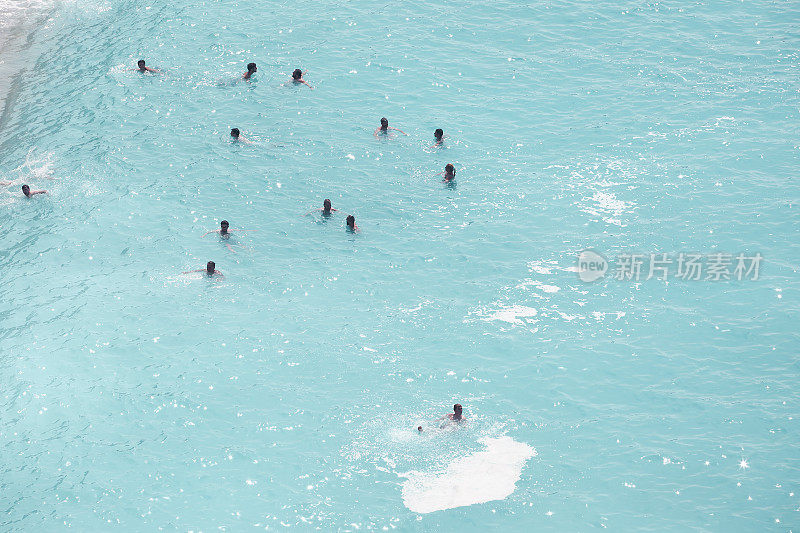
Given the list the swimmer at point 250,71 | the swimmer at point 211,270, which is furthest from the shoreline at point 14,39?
the swimmer at point 211,270

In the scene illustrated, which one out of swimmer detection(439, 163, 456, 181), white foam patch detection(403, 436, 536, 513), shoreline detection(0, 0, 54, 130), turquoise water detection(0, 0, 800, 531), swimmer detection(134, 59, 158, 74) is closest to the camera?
white foam patch detection(403, 436, 536, 513)

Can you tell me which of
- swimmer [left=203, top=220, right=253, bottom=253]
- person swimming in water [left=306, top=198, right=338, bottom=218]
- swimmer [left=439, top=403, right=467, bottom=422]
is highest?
person swimming in water [left=306, top=198, right=338, bottom=218]

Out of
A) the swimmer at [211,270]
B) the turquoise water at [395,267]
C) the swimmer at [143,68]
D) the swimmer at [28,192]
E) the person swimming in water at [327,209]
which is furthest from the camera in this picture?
the swimmer at [143,68]

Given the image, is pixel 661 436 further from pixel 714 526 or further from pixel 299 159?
pixel 299 159

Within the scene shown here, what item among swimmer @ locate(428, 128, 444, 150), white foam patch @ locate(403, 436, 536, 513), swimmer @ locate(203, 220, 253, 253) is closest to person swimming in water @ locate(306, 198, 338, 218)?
swimmer @ locate(203, 220, 253, 253)

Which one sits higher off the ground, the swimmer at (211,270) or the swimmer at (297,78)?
the swimmer at (297,78)
